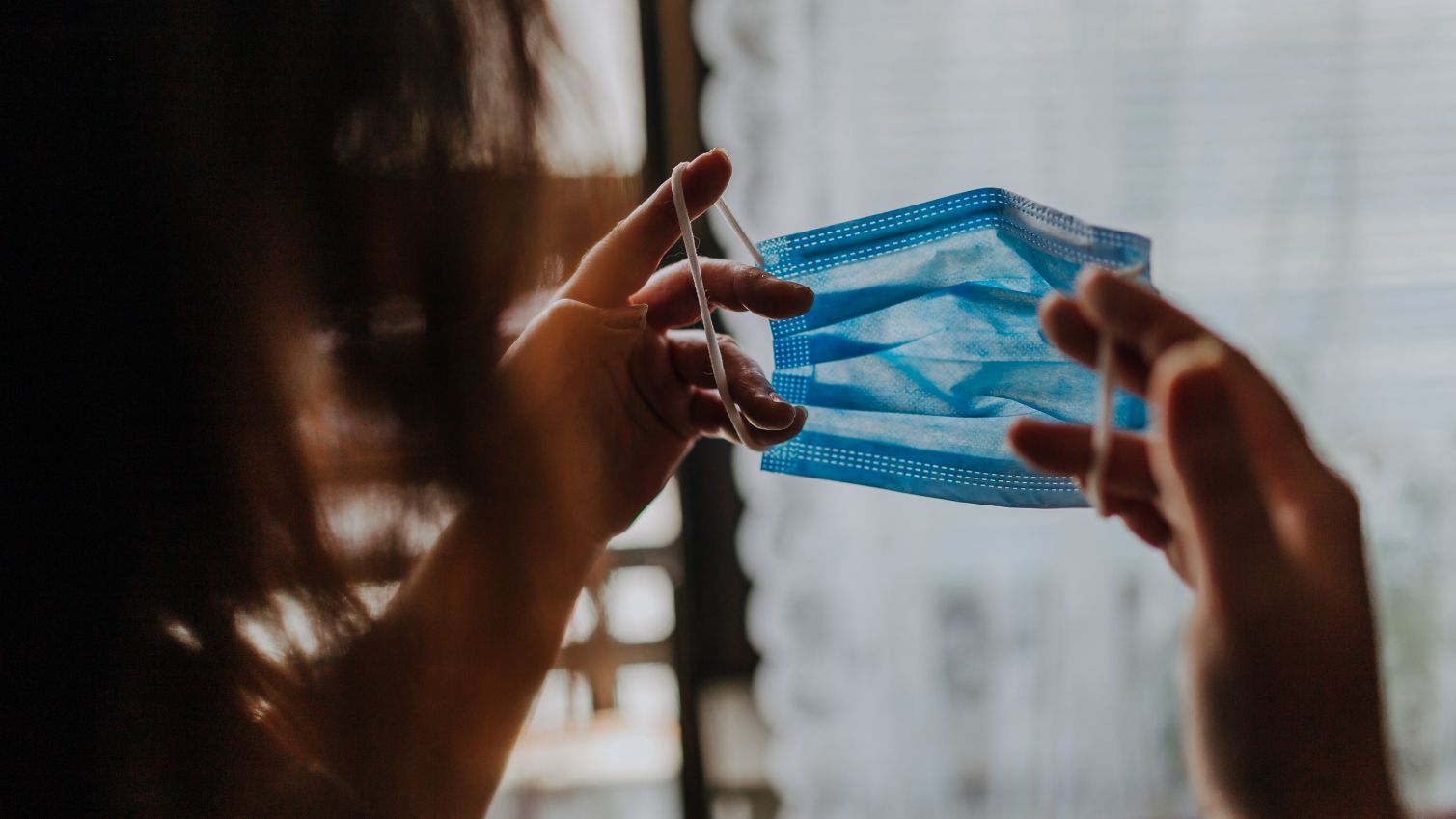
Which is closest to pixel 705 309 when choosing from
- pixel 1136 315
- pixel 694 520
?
pixel 1136 315

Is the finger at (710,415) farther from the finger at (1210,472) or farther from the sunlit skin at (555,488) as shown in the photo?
the finger at (1210,472)

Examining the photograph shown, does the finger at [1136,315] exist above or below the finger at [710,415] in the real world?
above

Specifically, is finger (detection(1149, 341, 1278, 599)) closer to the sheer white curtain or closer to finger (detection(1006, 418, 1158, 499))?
finger (detection(1006, 418, 1158, 499))

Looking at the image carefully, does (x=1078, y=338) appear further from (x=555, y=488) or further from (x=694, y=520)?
(x=694, y=520)

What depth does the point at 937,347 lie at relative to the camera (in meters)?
0.65

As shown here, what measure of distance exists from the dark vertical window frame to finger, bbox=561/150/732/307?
2.60 ft

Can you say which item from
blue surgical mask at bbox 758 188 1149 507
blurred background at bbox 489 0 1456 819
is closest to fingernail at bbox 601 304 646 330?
blue surgical mask at bbox 758 188 1149 507

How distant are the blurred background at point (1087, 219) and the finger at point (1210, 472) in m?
0.90

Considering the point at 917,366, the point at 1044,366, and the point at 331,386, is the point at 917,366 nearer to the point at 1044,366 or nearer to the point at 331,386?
the point at 1044,366

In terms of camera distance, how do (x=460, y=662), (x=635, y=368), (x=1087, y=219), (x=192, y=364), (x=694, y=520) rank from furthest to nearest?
(x=694, y=520) < (x=1087, y=219) < (x=635, y=368) < (x=460, y=662) < (x=192, y=364)

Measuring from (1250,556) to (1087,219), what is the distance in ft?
3.39

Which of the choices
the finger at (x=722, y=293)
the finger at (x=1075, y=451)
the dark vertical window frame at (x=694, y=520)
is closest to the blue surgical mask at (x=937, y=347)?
the finger at (x=722, y=293)

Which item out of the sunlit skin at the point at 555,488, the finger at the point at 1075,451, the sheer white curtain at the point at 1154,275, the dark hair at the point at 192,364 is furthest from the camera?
the sheer white curtain at the point at 1154,275

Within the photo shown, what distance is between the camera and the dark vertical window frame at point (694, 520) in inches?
55.4
